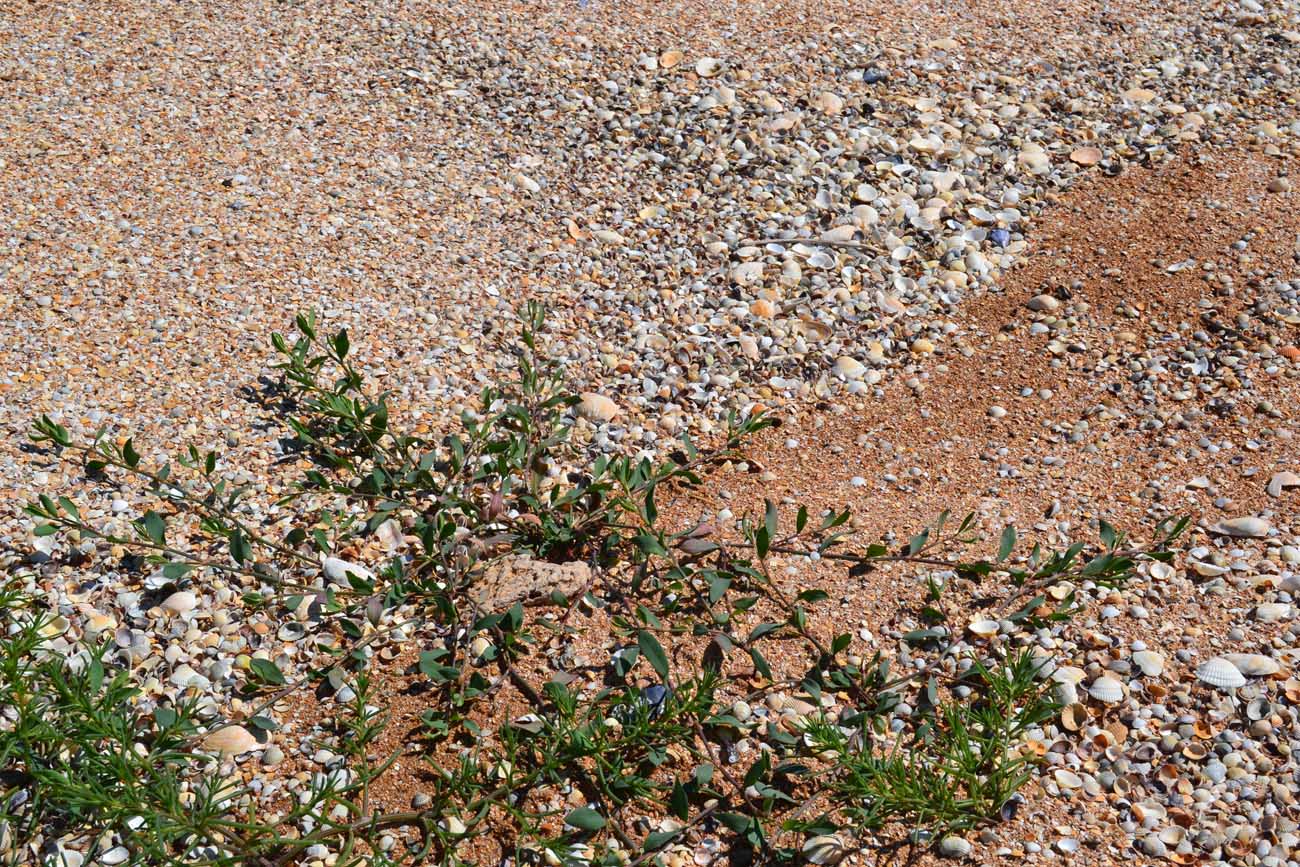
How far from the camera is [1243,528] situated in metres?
2.70

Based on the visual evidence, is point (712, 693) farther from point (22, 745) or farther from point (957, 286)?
point (957, 286)

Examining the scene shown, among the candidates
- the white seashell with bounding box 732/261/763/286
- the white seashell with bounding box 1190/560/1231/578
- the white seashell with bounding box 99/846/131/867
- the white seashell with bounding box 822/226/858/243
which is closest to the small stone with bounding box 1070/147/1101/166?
the white seashell with bounding box 822/226/858/243

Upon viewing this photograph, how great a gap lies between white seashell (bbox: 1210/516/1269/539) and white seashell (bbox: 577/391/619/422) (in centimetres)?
148

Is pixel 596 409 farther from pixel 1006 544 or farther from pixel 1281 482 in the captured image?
pixel 1281 482

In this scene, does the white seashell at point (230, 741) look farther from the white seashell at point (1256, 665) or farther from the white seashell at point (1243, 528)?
the white seashell at point (1243, 528)

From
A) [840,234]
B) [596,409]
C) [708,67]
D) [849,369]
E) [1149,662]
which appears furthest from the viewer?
[708,67]

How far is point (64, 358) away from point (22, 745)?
1217 mm

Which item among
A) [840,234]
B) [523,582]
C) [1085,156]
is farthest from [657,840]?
[1085,156]

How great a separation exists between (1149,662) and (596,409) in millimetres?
1449

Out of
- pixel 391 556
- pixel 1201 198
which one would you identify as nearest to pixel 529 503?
pixel 391 556

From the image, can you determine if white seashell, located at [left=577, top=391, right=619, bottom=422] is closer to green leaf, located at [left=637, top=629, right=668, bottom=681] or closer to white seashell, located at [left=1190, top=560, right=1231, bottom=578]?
green leaf, located at [left=637, top=629, right=668, bottom=681]

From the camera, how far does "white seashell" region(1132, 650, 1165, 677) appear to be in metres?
2.41

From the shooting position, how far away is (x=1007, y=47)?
14.4 ft

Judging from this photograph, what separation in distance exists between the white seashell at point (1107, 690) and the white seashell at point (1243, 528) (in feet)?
1.83
